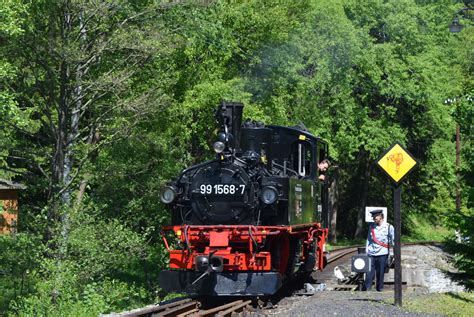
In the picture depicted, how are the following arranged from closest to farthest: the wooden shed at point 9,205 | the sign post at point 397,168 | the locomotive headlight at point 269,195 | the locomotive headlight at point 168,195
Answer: the sign post at point 397,168 < the locomotive headlight at point 269,195 < the locomotive headlight at point 168,195 < the wooden shed at point 9,205

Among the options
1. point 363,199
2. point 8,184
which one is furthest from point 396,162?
point 363,199

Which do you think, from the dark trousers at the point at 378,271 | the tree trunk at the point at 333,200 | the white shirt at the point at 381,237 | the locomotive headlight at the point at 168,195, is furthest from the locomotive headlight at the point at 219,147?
the tree trunk at the point at 333,200

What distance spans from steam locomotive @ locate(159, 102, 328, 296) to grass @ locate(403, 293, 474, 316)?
241cm

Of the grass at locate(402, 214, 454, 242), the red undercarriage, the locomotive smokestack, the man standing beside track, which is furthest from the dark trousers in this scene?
the grass at locate(402, 214, 454, 242)

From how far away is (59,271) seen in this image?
1762cm

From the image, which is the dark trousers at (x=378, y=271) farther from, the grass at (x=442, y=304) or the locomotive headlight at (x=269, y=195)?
the locomotive headlight at (x=269, y=195)

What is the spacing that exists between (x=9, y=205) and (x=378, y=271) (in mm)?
9537

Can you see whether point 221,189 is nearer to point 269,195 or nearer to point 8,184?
point 269,195

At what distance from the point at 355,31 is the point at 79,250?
23945mm

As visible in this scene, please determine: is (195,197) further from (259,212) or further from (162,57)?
(162,57)

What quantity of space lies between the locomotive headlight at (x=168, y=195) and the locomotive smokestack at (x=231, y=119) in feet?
4.57

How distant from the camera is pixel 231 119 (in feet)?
53.0

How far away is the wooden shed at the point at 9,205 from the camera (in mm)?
19953

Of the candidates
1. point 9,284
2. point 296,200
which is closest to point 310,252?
point 296,200
